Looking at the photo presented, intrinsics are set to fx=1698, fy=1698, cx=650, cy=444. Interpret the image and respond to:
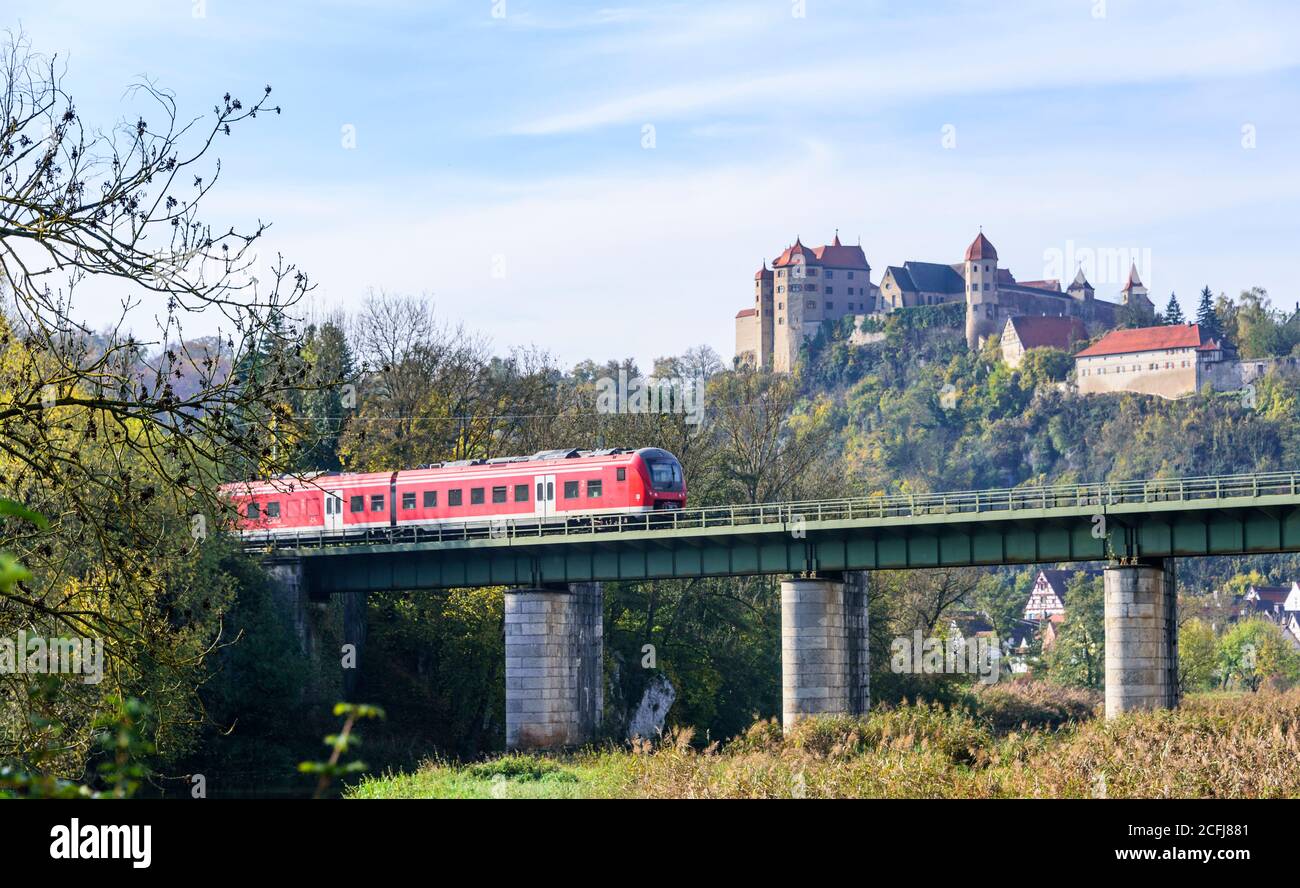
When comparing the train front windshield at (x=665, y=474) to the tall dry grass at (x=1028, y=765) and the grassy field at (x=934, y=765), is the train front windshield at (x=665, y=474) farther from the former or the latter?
the tall dry grass at (x=1028, y=765)

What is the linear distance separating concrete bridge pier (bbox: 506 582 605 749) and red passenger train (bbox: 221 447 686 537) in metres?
2.97

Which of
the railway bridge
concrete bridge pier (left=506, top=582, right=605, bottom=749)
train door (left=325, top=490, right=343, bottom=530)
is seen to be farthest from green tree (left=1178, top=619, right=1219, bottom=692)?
train door (left=325, top=490, right=343, bottom=530)

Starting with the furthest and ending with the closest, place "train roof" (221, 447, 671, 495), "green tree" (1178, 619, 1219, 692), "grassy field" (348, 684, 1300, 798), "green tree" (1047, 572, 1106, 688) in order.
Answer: "green tree" (1047, 572, 1106, 688), "green tree" (1178, 619, 1219, 692), "train roof" (221, 447, 671, 495), "grassy field" (348, 684, 1300, 798)

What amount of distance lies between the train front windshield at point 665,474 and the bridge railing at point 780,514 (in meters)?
1.07

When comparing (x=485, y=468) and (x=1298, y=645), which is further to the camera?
(x=1298, y=645)

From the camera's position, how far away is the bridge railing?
5044cm

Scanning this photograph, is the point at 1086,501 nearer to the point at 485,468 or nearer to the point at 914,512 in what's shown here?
the point at 914,512

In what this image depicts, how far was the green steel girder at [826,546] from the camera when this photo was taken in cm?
4916

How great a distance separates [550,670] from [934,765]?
90.0 feet

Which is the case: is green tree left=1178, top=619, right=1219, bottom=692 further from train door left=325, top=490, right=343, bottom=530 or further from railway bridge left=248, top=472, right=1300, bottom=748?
train door left=325, top=490, right=343, bottom=530

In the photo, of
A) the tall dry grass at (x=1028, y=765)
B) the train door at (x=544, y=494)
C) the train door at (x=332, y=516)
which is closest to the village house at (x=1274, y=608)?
the train door at (x=332, y=516)
